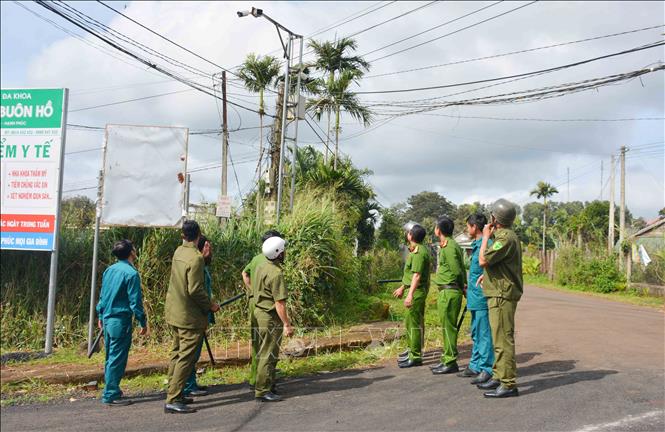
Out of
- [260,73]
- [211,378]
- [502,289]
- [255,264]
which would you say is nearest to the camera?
[502,289]

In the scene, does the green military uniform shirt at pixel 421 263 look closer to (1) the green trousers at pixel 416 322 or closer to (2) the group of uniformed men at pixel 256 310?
(1) the green trousers at pixel 416 322

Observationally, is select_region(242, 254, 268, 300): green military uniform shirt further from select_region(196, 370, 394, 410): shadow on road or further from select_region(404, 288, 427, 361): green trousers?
select_region(404, 288, 427, 361): green trousers

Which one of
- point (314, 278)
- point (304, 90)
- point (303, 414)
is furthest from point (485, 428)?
point (304, 90)

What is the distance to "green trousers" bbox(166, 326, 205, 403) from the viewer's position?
581 centimetres

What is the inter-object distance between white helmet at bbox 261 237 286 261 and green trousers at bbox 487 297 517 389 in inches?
95.8

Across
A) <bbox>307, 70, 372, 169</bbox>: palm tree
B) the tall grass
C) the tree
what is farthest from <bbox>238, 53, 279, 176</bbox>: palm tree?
the tree

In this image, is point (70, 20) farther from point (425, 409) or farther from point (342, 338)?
point (425, 409)

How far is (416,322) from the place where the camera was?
755 centimetres

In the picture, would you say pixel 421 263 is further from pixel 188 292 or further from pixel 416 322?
pixel 188 292

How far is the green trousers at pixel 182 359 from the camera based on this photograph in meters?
5.81

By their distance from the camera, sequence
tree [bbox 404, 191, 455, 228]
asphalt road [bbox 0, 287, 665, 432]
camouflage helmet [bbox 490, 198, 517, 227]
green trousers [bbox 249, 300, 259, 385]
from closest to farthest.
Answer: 1. asphalt road [bbox 0, 287, 665, 432]
2. camouflage helmet [bbox 490, 198, 517, 227]
3. green trousers [bbox 249, 300, 259, 385]
4. tree [bbox 404, 191, 455, 228]

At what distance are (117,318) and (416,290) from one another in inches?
148

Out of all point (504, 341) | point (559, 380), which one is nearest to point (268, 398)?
point (504, 341)

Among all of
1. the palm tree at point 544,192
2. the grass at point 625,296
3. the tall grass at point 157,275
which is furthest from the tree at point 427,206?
the tall grass at point 157,275
